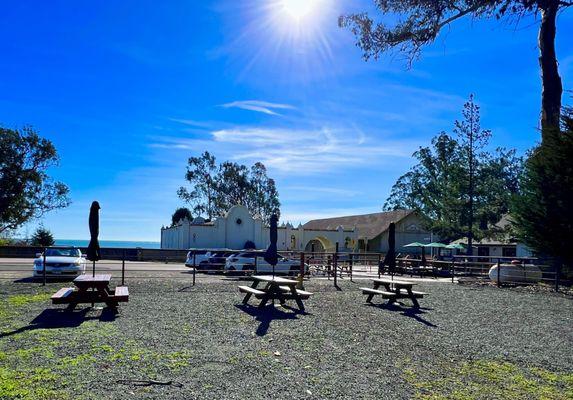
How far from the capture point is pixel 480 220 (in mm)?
40938

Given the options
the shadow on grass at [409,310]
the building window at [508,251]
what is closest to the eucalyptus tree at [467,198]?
the building window at [508,251]

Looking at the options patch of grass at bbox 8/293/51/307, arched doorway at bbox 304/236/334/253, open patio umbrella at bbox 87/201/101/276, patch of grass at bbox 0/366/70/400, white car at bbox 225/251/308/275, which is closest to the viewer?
patch of grass at bbox 0/366/70/400

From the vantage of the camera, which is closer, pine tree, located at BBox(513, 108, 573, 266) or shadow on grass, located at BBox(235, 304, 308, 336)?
pine tree, located at BBox(513, 108, 573, 266)

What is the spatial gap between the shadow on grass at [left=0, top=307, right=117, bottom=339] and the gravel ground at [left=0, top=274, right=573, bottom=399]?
4 cm

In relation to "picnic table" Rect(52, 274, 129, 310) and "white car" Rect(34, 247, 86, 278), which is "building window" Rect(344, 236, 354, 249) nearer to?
"white car" Rect(34, 247, 86, 278)

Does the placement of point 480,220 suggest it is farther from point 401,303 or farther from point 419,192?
point 401,303

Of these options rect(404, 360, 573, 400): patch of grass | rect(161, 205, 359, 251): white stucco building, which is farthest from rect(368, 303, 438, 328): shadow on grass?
rect(161, 205, 359, 251): white stucco building

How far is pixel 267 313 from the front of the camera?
36.0ft

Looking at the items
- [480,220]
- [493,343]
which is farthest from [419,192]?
[493,343]

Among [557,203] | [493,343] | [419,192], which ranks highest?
[419,192]

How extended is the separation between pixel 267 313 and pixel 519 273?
531 inches

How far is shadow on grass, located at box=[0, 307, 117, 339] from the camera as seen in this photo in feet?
28.1

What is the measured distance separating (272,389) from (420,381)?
76.3 inches

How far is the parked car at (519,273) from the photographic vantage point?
20.2 m
